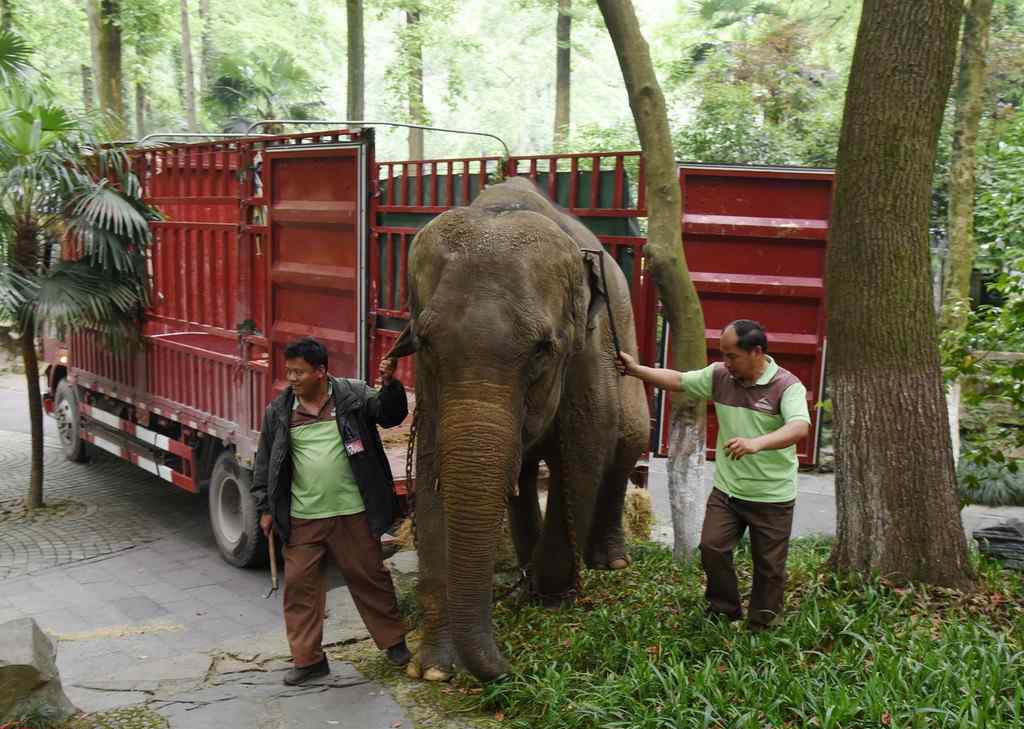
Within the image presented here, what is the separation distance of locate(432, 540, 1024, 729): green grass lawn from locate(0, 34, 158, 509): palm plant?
6.02 metres

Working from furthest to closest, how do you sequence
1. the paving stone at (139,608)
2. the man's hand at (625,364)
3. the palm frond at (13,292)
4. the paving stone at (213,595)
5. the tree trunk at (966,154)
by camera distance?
the tree trunk at (966,154)
the palm frond at (13,292)
the paving stone at (213,595)
the paving stone at (139,608)
the man's hand at (625,364)

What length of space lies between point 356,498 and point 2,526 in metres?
6.52

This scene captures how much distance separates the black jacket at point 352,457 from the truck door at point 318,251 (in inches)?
97.4

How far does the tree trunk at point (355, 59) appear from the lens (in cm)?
1608

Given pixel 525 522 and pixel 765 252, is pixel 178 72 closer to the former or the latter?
pixel 765 252

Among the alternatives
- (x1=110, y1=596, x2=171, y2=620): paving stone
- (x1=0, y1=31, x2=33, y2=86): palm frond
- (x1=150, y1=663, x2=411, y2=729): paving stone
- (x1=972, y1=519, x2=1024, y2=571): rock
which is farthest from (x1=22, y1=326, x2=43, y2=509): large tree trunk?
(x1=972, y1=519, x2=1024, y2=571): rock

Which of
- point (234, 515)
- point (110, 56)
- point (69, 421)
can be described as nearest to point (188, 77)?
point (110, 56)

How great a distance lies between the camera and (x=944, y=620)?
496cm

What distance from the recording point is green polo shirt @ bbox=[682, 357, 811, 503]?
4668 millimetres

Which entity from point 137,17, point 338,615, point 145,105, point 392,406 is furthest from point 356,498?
point 145,105

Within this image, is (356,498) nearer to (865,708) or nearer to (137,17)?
(865,708)

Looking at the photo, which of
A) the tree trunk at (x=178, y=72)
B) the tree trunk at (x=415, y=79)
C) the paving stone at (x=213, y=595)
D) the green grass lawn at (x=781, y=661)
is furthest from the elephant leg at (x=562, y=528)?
the tree trunk at (x=178, y=72)

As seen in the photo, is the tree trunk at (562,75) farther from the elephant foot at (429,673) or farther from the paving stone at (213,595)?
the elephant foot at (429,673)

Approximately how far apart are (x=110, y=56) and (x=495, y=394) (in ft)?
50.2
